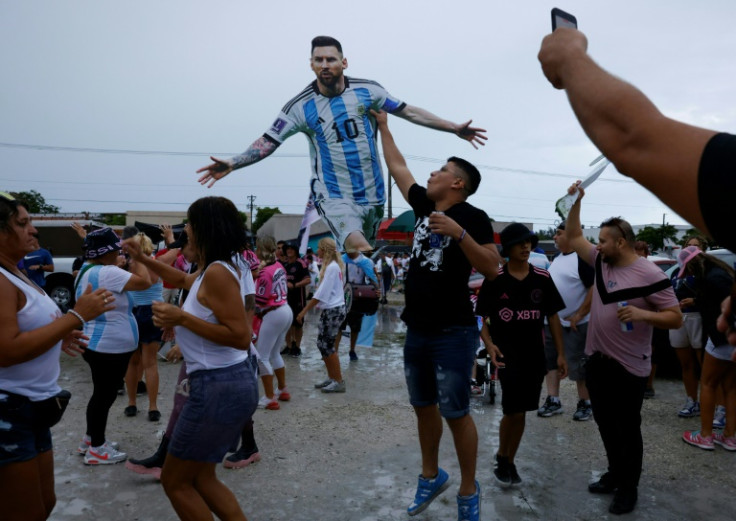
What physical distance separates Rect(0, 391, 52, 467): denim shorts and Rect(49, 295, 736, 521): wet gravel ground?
1.47 m

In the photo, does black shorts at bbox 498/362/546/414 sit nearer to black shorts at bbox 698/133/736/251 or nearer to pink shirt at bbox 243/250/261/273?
pink shirt at bbox 243/250/261/273

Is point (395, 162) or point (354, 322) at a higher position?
point (395, 162)

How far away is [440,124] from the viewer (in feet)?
14.1

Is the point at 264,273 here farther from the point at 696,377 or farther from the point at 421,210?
the point at 696,377

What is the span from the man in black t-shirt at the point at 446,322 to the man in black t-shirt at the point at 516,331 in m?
0.75

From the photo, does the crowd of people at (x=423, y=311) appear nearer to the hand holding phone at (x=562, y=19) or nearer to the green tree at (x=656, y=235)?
the hand holding phone at (x=562, y=19)

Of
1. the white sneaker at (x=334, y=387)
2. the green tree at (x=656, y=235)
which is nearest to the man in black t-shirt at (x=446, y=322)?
the white sneaker at (x=334, y=387)

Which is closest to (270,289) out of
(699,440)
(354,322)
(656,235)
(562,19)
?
(354,322)

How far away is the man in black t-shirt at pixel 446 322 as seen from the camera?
3275 millimetres

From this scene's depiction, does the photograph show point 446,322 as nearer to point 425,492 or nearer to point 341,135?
point 425,492

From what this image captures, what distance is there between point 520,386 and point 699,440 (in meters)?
2.09

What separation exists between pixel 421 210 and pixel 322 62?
52.6 inches

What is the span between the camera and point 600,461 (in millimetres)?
4582

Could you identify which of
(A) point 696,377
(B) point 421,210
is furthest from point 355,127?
(A) point 696,377
